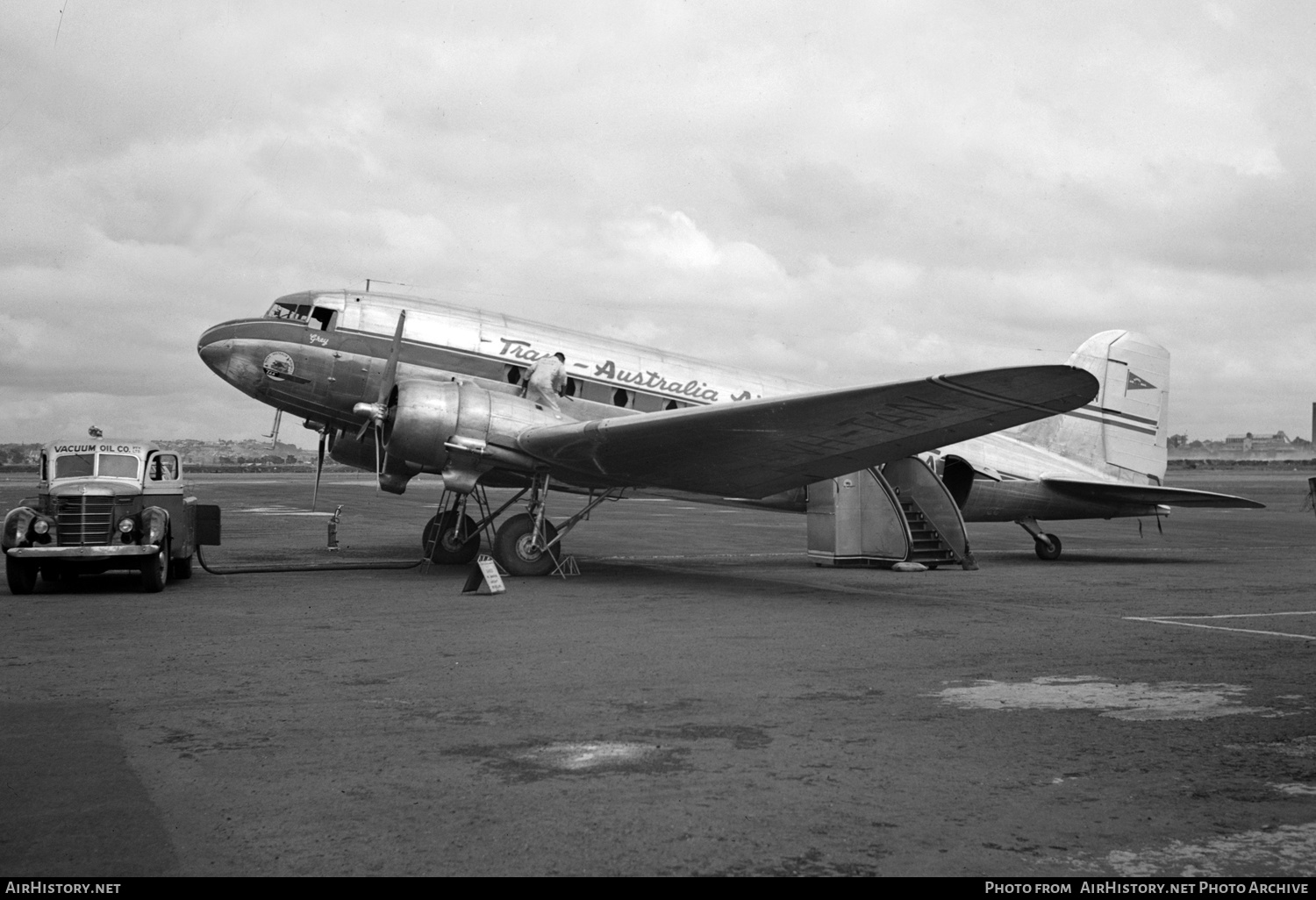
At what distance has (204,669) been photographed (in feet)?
28.1

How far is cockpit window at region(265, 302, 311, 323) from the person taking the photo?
1755cm

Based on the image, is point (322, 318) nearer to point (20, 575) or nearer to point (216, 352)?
point (216, 352)

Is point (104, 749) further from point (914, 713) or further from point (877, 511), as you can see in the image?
point (877, 511)

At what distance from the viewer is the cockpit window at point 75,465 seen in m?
15.2

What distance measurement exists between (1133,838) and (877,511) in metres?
14.6

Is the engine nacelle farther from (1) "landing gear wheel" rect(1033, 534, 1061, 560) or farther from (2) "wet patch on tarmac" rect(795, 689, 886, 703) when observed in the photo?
(1) "landing gear wheel" rect(1033, 534, 1061, 560)

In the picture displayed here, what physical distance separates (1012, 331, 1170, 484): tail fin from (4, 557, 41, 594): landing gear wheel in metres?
18.4

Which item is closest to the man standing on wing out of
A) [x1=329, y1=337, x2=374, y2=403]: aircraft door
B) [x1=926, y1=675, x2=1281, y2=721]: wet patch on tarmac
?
[x1=329, y1=337, x2=374, y2=403]: aircraft door

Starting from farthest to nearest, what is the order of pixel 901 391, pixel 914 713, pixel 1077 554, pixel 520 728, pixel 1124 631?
pixel 1077 554
pixel 901 391
pixel 1124 631
pixel 914 713
pixel 520 728

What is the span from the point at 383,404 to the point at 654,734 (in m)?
11.2

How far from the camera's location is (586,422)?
16.2m

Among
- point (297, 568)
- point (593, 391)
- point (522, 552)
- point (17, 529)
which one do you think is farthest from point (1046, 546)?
point (17, 529)

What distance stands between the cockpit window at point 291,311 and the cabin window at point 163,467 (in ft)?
9.48

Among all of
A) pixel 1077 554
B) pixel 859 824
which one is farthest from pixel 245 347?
pixel 1077 554
